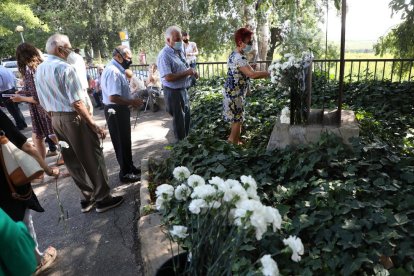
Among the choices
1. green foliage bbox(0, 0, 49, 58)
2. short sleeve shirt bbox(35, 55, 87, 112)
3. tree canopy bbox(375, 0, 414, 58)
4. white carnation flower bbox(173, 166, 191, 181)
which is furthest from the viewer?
green foliage bbox(0, 0, 49, 58)

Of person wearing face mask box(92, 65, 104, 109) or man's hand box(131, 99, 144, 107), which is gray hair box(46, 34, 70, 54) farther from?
person wearing face mask box(92, 65, 104, 109)

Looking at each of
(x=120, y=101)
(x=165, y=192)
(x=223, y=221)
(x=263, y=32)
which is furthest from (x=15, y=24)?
(x=223, y=221)

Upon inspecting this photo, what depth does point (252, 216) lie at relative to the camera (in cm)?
121

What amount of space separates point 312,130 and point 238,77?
4.03 feet

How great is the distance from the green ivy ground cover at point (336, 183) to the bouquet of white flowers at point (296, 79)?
47cm

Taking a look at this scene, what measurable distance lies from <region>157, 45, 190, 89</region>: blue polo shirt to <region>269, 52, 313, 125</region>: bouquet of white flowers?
1349 millimetres

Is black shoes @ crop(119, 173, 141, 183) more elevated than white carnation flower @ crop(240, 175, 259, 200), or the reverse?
white carnation flower @ crop(240, 175, 259, 200)

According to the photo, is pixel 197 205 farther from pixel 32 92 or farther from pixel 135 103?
pixel 32 92

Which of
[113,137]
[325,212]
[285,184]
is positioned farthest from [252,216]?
[113,137]

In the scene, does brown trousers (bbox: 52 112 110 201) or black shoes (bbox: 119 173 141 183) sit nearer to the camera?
brown trousers (bbox: 52 112 110 201)

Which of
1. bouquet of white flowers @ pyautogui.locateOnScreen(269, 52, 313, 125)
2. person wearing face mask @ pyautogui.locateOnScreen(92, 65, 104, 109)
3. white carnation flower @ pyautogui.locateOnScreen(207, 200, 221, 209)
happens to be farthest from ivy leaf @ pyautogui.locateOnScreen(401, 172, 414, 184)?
person wearing face mask @ pyautogui.locateOnScreen(92, 65, 104, 109)

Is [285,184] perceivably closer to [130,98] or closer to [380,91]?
[130,98]

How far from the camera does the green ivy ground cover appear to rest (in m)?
2.09

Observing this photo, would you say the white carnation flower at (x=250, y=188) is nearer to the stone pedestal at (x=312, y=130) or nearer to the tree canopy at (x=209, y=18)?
the stone pedestal at (x=312, y=130)
